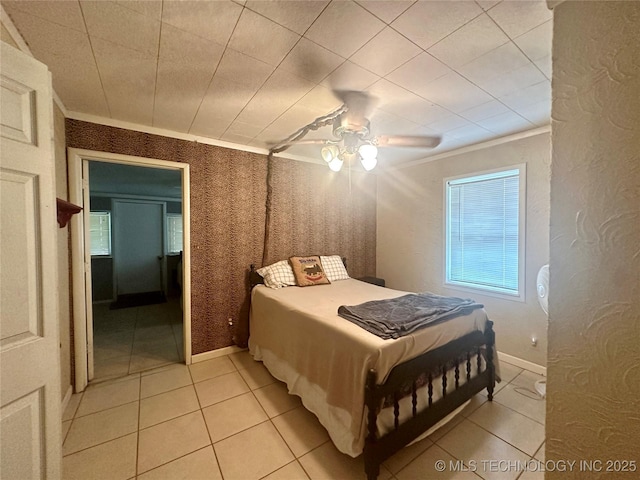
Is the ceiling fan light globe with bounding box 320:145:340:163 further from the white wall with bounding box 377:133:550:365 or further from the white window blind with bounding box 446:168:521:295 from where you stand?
the white window blind with bounding box 446:168:521:295

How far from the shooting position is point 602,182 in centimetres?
62

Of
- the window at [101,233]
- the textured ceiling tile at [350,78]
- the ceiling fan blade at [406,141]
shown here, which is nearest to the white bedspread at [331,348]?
the ceiling fan blade at [406,141]

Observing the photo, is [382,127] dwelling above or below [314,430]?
above

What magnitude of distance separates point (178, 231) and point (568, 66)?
700cm

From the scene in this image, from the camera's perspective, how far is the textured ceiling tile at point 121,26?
115 centimetres

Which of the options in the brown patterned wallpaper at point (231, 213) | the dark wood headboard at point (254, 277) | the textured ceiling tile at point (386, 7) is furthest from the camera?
the dark wood headboard at point (254, 277)

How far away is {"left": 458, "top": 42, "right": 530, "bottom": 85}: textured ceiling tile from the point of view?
1.42 metres

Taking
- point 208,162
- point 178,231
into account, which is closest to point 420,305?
point 208,162

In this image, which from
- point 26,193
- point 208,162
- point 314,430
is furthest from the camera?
point 208,162

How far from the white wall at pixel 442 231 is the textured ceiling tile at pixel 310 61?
6.34ft

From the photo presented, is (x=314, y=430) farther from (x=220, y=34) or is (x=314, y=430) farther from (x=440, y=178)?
(x=440, y=178)

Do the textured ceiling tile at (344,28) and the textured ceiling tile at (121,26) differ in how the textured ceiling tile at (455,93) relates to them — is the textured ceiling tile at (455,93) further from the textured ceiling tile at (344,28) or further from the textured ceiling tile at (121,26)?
the textured ceiling tile at (121,26)

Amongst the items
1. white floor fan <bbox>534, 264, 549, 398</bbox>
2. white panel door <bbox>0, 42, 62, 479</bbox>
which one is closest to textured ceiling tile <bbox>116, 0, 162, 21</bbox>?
white panel door <bbox>0, 42, 62, 479</bbox>

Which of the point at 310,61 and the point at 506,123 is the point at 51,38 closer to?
the point at 310,61
